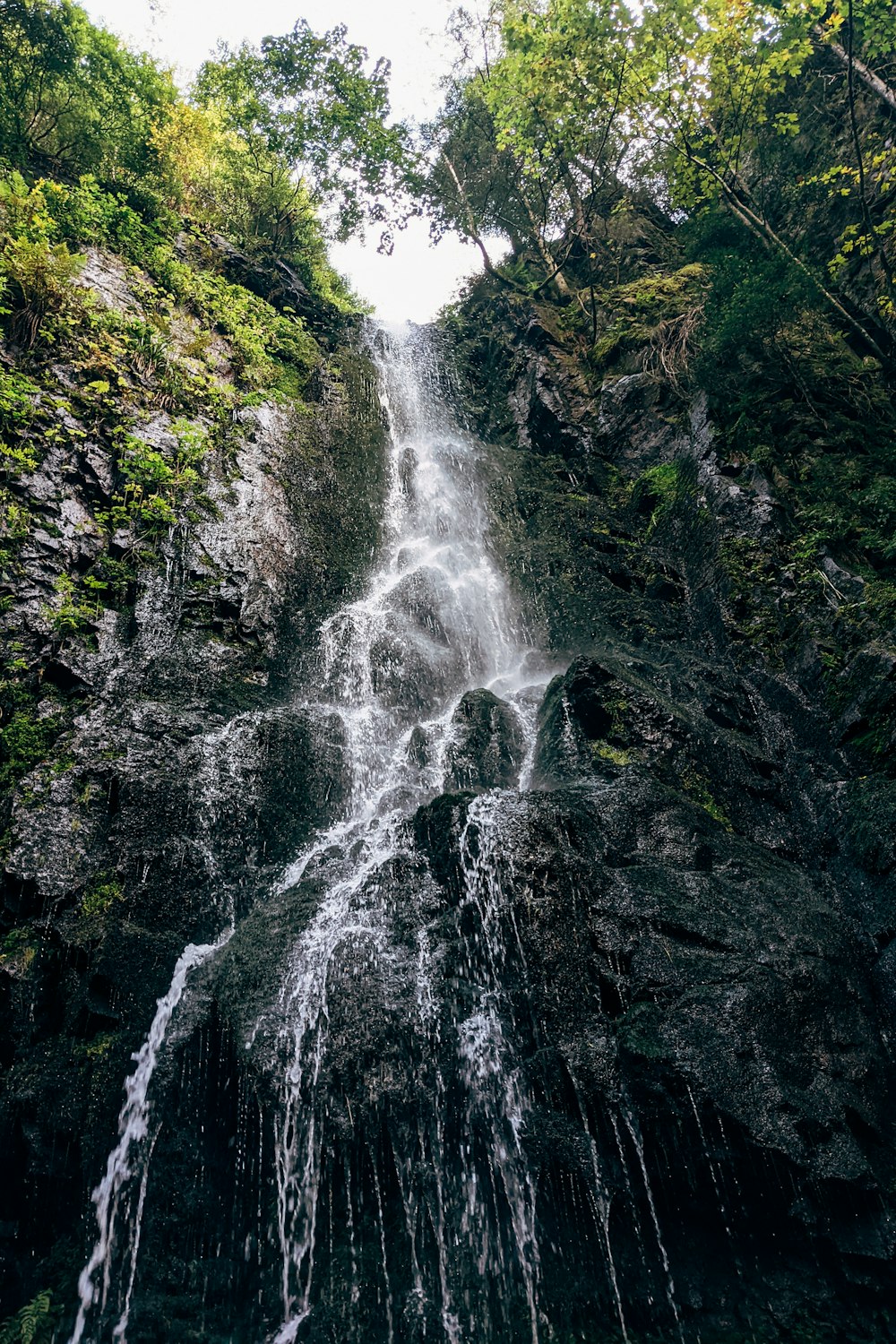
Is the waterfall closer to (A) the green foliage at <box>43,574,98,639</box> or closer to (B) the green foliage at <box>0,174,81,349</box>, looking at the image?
(A) the green foliage at <box>43,574,98,639</box>

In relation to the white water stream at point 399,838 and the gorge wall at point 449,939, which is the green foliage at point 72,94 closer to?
the gorge wall at point 449,939

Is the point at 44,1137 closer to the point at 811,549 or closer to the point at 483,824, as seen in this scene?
the point at 483,824

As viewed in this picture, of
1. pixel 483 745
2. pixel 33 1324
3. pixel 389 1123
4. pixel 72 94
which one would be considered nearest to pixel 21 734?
pixel 33 1324

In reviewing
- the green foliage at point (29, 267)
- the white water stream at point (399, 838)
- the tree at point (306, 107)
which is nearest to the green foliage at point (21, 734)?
the white water stream at point (399, 838)

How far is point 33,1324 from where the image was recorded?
468 centimetres

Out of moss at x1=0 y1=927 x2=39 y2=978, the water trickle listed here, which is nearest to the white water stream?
the water trickle

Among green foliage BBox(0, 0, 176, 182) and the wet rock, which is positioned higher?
green foliage BBox(0, 0, 176, 182)

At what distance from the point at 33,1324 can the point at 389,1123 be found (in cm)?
285

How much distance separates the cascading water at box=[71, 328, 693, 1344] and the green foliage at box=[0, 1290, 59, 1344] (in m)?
0.20

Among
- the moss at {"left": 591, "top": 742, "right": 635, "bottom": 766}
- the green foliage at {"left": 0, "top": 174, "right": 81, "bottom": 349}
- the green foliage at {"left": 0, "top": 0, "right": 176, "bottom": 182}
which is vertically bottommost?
the moss at {"left": 591, "top": 742, "right": 635, "bottom": 766}

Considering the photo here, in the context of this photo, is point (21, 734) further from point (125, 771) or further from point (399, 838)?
point (399, 838)

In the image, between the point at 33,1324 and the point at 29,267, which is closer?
the point at 33,1324

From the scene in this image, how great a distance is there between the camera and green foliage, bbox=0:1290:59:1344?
4.62 metres

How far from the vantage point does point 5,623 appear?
7770mm
